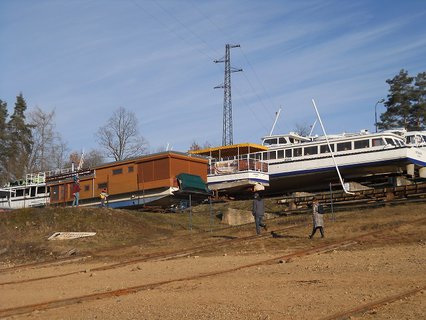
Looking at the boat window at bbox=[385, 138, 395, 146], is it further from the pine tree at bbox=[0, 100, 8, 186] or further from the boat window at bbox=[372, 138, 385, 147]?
the pine tree at bbox=[0, 100, 8, 186]

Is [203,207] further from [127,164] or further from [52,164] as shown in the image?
[52,164]

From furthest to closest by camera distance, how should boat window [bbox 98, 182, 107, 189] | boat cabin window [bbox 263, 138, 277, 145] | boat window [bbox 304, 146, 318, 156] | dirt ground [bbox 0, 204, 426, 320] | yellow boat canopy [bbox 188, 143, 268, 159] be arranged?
boat cabin window [bbox 263, 138, 277, 145]
yellow boat canopy [bbox 188, 143, 268, 159]
boat window [bbox 304, 146, 318, 156]
boat window [bbox 98, 182, 107, 189]
dirt ground [bbox 0, 204, 426, 320]

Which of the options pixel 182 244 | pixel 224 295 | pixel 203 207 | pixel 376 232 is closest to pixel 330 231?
pixel 376 232

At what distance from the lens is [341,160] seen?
36531mm

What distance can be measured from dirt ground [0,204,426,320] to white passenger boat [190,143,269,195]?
1160 cm

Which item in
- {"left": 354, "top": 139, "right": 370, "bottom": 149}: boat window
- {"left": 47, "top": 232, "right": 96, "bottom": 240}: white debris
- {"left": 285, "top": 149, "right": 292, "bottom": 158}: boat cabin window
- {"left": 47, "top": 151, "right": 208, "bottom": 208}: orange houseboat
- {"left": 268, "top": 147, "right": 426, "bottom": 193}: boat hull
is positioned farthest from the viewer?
{"left": 285, "top": 149, "right": 292, "bottom": 158}: boat cabin window

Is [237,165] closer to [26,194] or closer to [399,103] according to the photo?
[26,194]

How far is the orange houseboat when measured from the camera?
3431cm

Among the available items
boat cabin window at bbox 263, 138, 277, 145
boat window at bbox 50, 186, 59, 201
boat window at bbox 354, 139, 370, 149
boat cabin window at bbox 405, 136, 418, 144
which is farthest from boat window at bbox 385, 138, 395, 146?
boat window at bbox 50, 186, 59, 201

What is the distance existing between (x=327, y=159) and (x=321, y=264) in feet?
80.4

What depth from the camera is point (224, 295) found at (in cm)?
989

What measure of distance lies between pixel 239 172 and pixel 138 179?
281 inches

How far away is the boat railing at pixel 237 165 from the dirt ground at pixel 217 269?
39.5 feet

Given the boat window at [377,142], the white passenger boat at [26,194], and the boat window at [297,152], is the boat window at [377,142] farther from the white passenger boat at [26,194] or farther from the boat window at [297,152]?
the white passenger boat at [26,194]
